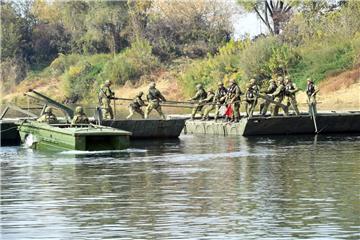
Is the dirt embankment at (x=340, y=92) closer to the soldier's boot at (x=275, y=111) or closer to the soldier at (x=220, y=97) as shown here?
the soldier at (x=220, y=97)

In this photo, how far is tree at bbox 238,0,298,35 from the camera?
94.4 meters

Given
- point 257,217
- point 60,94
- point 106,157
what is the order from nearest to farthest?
1. point 257,217
2. point 106,157
3. point 60,94

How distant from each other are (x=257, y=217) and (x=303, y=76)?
53016mm

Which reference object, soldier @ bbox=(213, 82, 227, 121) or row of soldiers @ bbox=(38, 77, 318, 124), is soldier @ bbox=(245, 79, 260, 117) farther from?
soldier @ bbox=(213, 82, 227, 121)

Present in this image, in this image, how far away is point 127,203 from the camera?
27438mm

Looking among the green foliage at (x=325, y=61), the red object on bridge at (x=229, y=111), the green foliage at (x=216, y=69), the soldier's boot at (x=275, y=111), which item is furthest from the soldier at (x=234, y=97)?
the green foliage at (x=216, y=69)

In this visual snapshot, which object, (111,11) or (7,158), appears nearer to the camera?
Result: (7,158)

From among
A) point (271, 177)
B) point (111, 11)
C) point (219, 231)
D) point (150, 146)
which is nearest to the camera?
point (219, 231)

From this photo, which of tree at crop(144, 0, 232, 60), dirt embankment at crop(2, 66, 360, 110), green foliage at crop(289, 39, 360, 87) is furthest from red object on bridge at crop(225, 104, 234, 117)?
tree at crop(144, 0, 232, 60)

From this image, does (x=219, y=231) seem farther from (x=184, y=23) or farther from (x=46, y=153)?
(x=184, y=23)

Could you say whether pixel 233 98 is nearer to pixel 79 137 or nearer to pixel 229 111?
pixel 229 111

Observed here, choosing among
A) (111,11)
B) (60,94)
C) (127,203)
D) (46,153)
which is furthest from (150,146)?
(111,11)

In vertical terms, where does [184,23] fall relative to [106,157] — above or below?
above

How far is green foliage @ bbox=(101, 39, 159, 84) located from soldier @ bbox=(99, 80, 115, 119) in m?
46.9
